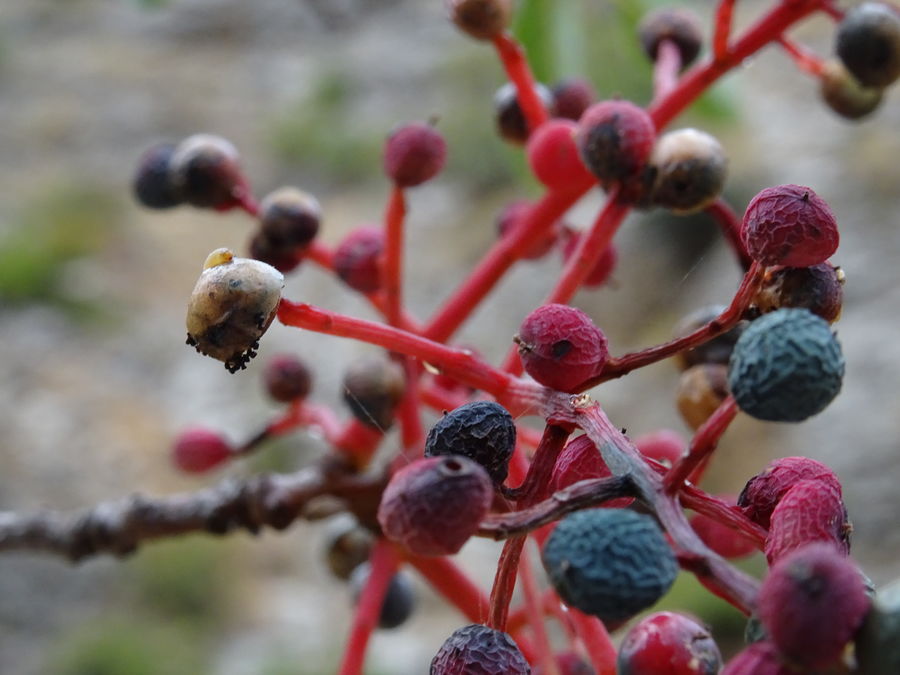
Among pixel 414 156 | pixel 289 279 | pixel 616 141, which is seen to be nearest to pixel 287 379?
pixel 414 156

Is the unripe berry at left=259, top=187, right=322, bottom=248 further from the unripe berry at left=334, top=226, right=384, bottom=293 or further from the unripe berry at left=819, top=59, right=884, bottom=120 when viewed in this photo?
the unripe berry at left=819, top=59, right=884, bottom=120

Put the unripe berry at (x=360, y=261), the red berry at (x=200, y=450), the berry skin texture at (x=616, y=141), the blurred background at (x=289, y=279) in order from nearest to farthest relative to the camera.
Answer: the berry skin texture at (x=616, y=141) < the unripe berry at (x=360, y=261) < the red berry at (x=200, y=450) < the blurred background at (x=289, y=279)

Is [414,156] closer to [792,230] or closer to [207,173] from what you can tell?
[207,173]

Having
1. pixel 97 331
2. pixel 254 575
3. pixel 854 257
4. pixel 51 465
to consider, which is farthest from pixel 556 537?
pixel 97 331

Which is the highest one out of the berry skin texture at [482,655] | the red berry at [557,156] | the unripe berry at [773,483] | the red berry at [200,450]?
the unripe berry at [773,483]

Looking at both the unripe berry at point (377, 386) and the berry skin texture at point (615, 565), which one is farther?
the unripe berry at point (377, 386)

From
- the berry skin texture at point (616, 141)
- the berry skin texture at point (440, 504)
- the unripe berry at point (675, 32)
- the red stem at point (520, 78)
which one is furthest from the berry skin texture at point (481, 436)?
the unripe berry at point (675, 32)

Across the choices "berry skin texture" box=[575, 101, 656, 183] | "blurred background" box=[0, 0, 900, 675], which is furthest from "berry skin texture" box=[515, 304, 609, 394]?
"blurred background" box=[0, 0, 900, 675]

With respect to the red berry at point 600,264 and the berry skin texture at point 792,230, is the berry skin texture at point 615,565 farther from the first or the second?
the red berry at point 600,264
